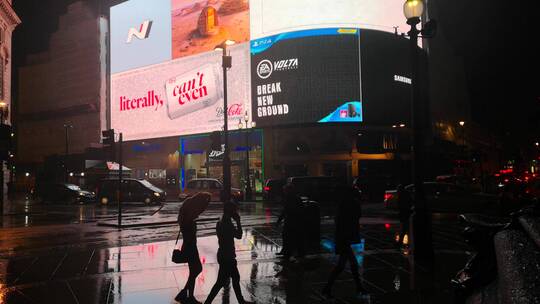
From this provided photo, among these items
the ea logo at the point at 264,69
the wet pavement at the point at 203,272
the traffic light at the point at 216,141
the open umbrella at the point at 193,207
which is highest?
the ea logo at the point at 264,69

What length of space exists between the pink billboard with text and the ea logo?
1.57 metres

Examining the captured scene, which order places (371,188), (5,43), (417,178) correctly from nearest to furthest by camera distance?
(417,178)
(371,188)
(5,43)

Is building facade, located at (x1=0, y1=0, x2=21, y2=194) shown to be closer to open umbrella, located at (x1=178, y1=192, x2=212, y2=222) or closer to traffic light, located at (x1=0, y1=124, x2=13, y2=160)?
traffic light, located at (x1=0, y1=124, x2=13, y2=160)

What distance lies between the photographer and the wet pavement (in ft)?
22.1

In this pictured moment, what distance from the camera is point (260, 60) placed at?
4516 cm

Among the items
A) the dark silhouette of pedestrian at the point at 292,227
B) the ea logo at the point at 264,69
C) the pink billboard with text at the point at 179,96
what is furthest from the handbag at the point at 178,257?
the pink billboard with text at the point at 179,96

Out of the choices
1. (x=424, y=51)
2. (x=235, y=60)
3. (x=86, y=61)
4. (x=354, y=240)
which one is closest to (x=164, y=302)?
(x=354, y=240)

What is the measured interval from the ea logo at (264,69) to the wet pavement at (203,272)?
32.5 meters

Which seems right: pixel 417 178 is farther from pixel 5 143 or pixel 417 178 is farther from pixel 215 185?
pixel 215 185

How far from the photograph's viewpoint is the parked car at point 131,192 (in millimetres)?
31500

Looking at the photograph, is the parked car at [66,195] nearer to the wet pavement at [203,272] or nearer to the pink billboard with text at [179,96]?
the pink billboard with text at [179,96]

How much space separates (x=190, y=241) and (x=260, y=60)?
1579 inches

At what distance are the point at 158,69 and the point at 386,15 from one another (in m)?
26.8

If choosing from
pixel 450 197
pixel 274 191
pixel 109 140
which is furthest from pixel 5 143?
pixel 450 197
